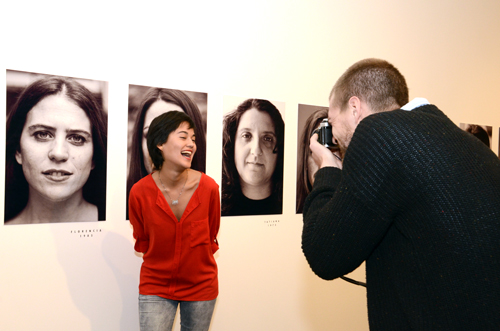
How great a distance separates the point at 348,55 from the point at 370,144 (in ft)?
11.8

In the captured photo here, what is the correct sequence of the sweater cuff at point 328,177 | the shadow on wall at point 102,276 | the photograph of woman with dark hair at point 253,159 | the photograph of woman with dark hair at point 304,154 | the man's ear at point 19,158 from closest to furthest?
the sweater cuff at point 328,177, the man's ear at point 19,158, the shadow on wall at point 102,276, the photograph of woman with dark hair at point 253,159, the photograph of woman with dark hair at point 304,154

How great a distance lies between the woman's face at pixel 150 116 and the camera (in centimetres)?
334

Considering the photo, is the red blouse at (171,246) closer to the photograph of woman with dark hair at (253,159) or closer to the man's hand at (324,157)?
the photograph of woman with dark hair at (253,159)

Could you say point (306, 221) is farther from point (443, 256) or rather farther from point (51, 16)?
point (51, 16)

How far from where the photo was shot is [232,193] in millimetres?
3807

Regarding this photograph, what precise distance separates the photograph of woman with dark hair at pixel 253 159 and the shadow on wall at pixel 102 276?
1038 mm

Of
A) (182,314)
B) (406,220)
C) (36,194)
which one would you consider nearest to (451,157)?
(406,220)

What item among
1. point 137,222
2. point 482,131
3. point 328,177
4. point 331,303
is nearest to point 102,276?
point 137,222

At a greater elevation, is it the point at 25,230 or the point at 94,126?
the point at 94,126

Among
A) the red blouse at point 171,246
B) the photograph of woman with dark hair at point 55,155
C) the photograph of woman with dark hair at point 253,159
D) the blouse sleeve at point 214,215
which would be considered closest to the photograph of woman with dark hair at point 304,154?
the photograph of woman with dark hair at point 253,159

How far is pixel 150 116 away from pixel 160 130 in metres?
0.29

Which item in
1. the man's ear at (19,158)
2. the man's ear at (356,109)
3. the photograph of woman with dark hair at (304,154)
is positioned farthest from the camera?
the photograph of woman with dark hair at (304,154)

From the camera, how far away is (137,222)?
308 cm

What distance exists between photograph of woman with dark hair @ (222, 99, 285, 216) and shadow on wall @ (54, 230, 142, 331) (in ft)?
3.41
